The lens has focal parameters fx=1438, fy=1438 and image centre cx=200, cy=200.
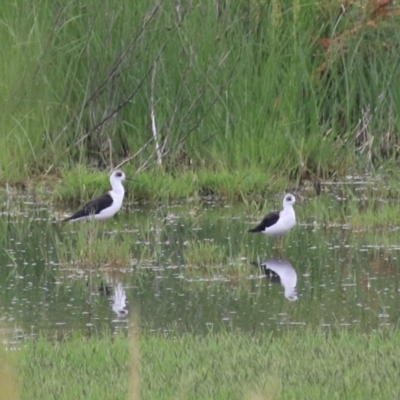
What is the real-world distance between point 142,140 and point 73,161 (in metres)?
0.71

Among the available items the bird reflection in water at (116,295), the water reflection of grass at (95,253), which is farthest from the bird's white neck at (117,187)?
the bird reflection in water at (116,295)

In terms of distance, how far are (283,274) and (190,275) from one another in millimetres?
651

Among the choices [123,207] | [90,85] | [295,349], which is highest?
[295,349]

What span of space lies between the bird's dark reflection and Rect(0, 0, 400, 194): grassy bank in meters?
3.08

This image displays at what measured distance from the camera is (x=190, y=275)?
390 inches

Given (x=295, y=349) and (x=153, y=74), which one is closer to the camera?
(x=295, y=349)

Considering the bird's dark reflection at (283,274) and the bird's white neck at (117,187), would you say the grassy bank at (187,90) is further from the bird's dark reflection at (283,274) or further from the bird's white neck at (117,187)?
the bird's dark reflection at (283,274)

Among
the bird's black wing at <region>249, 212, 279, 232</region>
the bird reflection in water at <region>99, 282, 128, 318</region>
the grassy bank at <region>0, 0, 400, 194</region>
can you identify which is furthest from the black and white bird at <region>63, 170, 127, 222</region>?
the bird reflection in water at <region>99, 282, 128, 318</region>

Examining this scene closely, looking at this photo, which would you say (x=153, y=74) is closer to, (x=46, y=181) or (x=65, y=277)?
(x=46, y=181)

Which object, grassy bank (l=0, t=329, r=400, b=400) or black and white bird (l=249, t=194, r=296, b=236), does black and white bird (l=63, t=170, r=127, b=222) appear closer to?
black and white bird (l=249, t=194, r=296, b=236)

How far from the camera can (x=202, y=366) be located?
22.2 ft

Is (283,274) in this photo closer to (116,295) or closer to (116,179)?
(116,295)

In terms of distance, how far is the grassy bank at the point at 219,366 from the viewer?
6191 millimetres

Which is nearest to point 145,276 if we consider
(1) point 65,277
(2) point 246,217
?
(1) point 65,277
